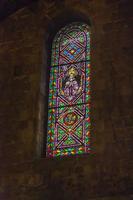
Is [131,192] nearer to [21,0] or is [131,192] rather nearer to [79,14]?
[79,14]

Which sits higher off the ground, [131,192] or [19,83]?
[19,83]

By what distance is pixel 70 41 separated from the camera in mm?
13688

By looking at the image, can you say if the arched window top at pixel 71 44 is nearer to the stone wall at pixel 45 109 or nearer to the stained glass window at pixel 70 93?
the stained glass window at pixel 70 93

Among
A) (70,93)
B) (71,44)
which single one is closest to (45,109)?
(70,93)

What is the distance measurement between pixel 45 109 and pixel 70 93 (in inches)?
24.5

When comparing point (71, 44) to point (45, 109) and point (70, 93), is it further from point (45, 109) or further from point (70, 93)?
point (45, 109)

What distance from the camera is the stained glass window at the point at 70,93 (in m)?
12.4

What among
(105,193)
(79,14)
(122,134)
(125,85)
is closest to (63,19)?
(79,14)

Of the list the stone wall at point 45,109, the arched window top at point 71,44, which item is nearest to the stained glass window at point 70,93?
the arched window top at point 71,44

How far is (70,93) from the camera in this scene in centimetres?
1298

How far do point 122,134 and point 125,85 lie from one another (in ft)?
3.53

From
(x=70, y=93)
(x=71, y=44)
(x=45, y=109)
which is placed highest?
(x=71, y=44)

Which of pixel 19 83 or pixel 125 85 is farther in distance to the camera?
pixel 19 83

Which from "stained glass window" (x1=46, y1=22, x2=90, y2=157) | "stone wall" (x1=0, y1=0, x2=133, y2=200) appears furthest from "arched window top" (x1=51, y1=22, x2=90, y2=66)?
"stone wall" (x1=0, y1=0, x2=133, y2=200)
